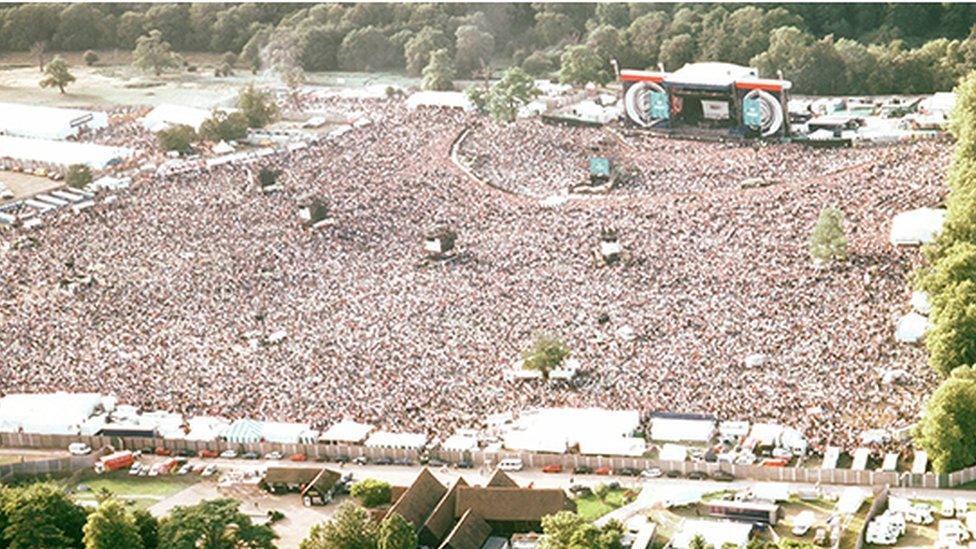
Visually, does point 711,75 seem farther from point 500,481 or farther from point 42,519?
point 42,519

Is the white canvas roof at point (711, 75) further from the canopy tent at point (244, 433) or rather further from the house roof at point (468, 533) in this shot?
the house roof at point (468, 533)

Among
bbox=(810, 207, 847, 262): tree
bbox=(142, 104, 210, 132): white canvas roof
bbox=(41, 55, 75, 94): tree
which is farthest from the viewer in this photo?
bbox=(41, 55, 75, 94): tree

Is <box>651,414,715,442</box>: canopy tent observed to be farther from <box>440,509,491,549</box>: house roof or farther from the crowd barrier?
<box>440,509,491,549</box>: house roof

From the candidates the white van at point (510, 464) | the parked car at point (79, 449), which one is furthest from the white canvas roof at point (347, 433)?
the parked car at point (79, 449)

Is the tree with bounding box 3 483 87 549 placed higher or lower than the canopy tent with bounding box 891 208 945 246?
lower

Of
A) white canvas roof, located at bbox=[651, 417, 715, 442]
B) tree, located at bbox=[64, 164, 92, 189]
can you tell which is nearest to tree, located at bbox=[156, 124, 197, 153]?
tree, located at bbox=[64, 164, 92, 189]

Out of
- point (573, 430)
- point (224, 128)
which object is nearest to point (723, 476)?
point (573, 430)
